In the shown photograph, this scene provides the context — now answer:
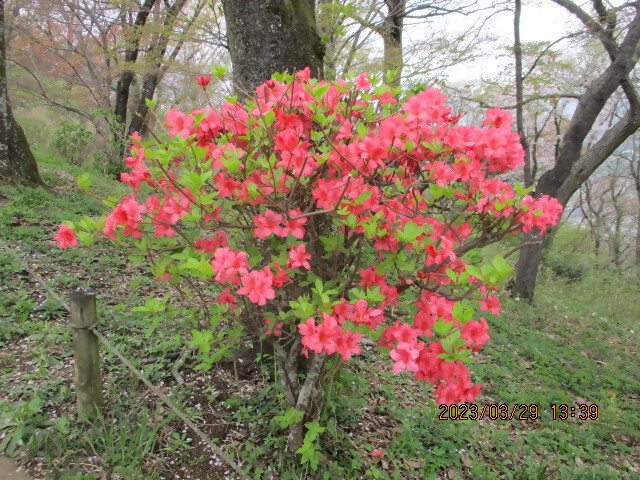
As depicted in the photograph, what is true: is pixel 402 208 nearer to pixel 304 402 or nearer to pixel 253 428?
pixel 304 402

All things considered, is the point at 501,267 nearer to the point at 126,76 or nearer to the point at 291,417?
the point at 291,417

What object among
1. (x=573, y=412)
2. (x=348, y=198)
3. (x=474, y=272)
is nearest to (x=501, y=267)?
(x=474, y=272)

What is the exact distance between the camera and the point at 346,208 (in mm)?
1364

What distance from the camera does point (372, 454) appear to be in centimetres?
226

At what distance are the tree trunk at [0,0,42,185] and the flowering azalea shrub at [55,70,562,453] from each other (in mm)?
4479

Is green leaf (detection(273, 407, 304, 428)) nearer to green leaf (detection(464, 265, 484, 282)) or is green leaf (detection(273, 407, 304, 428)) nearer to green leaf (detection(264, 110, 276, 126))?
green leaf (detection(464, 265, 484, 282))

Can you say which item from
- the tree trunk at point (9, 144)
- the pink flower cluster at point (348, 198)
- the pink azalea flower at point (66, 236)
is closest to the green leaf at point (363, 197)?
the pink flower cluster at point (348, 198)

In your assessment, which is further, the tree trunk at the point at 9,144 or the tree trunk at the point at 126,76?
the tree trunk at the point at 126,76

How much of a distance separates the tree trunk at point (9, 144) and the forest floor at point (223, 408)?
34.1 inches

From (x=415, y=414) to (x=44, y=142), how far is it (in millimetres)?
11251

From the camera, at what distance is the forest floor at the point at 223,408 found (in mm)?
1938

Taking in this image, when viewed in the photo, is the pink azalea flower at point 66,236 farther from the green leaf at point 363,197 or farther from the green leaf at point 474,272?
the green leaf at point 474,272

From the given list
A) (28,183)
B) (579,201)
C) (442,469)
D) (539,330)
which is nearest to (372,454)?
(442,469)
